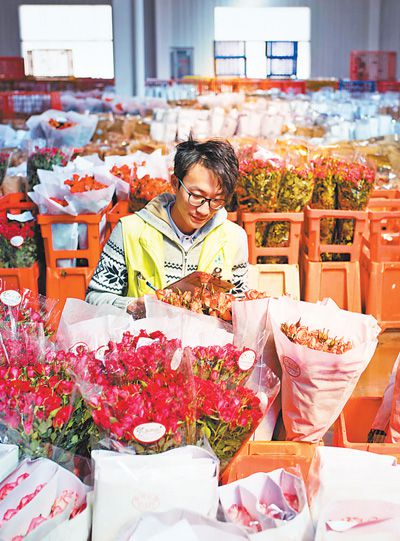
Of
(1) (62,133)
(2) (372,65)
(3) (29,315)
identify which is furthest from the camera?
(2) (372,65)

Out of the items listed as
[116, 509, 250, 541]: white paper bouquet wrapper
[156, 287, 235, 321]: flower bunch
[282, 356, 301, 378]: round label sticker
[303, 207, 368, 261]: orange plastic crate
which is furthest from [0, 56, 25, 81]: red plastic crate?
[116, 509, 250, 541]: white paper bouquet wrapper

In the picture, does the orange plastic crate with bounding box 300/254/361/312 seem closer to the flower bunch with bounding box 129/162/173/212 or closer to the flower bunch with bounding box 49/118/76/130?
the flower bunch with bounding box 129/162/173/212

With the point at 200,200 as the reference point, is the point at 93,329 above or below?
below

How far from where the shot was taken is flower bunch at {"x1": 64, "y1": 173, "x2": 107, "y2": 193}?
141 inches

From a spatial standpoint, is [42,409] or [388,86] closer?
[42,409]

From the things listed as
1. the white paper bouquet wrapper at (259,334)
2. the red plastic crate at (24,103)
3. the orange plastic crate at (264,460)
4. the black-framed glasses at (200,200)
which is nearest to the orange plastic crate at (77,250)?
the black-framed glasses at (200,200)

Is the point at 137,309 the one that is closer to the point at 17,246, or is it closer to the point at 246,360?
the point at 246,360

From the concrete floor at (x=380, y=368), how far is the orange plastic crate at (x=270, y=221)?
0.66m

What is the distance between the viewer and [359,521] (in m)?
1.18

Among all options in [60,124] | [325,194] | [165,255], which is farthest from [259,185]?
[60,124]

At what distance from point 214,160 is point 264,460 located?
91cm

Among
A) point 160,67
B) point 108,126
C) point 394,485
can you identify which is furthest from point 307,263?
point 160,67

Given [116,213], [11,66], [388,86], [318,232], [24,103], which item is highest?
[11,66]

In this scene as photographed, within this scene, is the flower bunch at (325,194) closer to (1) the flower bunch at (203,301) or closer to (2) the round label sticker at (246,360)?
(1) the flower bunch at (203,301)
